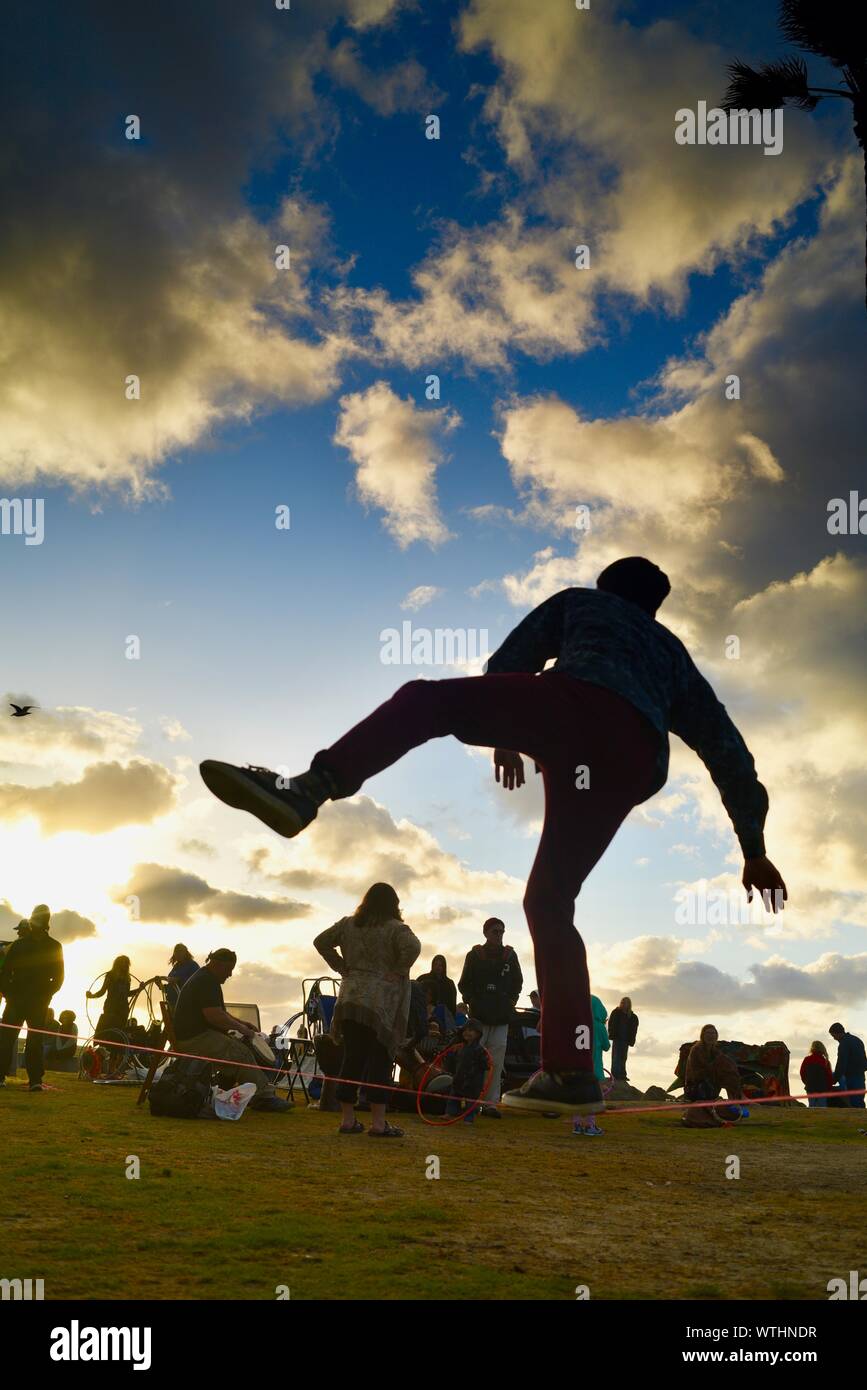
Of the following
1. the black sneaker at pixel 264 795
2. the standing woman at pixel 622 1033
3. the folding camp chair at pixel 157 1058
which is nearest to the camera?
the black sneaker at pixel 264 795

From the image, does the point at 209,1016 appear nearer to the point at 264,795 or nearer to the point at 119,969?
the point at 119,969

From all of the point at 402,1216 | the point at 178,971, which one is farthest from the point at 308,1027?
the point at 402,1216

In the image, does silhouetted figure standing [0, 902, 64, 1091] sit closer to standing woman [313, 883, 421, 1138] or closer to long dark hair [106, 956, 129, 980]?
long dark hair [106, 956, 129, 980]

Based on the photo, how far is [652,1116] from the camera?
17.2m

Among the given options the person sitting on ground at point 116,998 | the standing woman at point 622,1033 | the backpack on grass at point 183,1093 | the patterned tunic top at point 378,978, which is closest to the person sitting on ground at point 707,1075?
the standing woman at point 622,1033

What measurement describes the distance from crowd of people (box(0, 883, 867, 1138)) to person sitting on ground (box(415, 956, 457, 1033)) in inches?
0.7

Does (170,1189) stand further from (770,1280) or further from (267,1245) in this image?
(770,1280)

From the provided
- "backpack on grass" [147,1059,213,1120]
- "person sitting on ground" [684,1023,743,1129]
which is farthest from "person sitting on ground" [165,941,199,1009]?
"person sitting on ground" [684,1023,743,1129]

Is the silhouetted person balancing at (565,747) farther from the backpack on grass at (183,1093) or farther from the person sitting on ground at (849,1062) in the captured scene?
the person sitting on ground at (849,1062)

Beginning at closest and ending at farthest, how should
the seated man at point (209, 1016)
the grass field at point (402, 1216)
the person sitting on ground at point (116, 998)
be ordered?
1. the grass field at point (402, 1216)
2. the seated man at point (209, 1016)
3. the person sitting on ground at point (116, 998)

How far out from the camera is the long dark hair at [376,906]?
10.3 m

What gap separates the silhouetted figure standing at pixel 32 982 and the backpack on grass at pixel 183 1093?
3.16 meters
